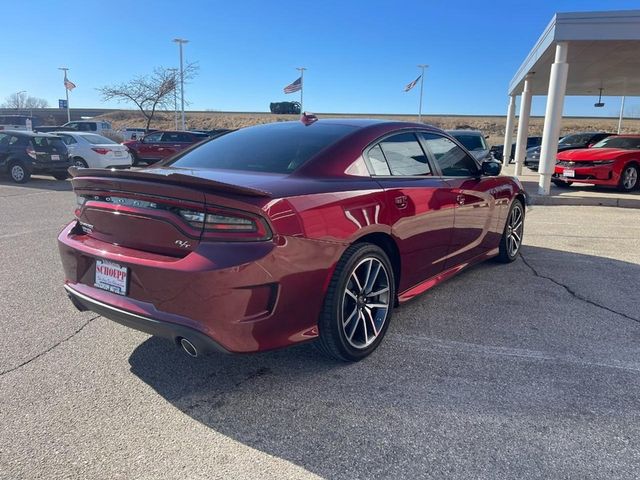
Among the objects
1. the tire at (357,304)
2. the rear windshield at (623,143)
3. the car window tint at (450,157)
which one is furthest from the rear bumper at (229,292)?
the rear windshield at (623,143)

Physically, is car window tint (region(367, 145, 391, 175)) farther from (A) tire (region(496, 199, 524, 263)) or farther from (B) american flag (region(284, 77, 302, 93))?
(B) american flag (region(284, 77, 302, 93))

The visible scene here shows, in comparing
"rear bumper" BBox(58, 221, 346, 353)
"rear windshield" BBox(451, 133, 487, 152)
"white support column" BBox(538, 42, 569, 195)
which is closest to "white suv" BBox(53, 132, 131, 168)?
"rear windshield" BBox(451, 133, 487, 152)

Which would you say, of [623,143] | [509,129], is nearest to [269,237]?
[623,143]

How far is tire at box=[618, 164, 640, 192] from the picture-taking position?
11.8 m

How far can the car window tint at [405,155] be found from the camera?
3.64 m

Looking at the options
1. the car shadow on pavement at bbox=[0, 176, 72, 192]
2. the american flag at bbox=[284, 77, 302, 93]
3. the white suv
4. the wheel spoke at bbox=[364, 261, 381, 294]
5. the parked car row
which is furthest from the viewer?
the american flag at bbox=[284, 77, 302, 93]

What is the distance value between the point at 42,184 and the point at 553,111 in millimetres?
13551

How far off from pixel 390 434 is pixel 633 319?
2.72m

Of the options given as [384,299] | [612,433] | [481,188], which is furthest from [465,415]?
[481,188]

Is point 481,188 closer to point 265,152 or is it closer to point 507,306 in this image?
point 507,306

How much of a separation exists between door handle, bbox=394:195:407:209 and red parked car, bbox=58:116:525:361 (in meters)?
0.01

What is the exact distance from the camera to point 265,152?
3.45m

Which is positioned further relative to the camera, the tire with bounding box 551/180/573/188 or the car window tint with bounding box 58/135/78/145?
the car window tint with bounding box 58/135/78/145

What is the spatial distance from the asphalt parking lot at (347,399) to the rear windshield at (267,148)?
4.25 ft
